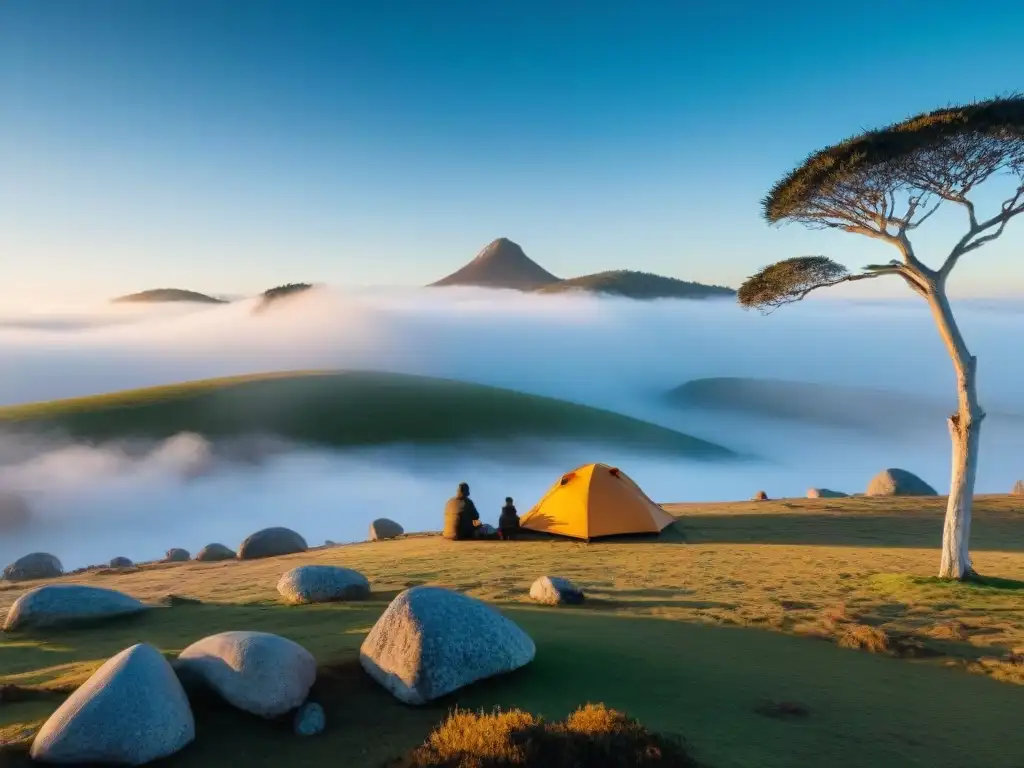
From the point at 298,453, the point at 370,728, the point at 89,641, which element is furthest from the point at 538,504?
the point at 298,453

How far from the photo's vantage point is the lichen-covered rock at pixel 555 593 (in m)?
13.0

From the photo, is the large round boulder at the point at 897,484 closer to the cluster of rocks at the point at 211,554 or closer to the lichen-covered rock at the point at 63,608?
the cluster of rocks at the point at 211,554

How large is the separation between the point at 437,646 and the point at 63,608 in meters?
8.05

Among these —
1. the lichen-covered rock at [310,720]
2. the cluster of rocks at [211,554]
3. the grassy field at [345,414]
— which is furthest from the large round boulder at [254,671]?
the grassy field at [345,414]

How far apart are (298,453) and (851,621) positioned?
63633mm

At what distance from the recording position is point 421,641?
820 cm

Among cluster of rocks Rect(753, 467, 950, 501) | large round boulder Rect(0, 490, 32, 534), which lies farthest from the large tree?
large round boulder Rect(0, 490, 32, 534)

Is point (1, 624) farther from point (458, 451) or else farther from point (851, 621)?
point (458, 451)

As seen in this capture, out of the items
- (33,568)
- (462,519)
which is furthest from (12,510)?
(462,519)

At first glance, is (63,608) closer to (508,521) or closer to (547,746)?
(547,746)

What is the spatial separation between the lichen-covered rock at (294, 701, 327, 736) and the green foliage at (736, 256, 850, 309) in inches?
602

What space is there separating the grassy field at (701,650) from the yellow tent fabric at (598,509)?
6.12ft

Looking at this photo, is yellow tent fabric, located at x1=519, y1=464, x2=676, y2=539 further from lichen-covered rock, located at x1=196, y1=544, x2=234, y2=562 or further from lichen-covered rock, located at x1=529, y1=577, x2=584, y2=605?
lichen-covered rock, located at x1=196, y1=544, x2=234, y2=562

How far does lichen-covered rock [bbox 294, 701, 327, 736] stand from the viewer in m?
7.27
